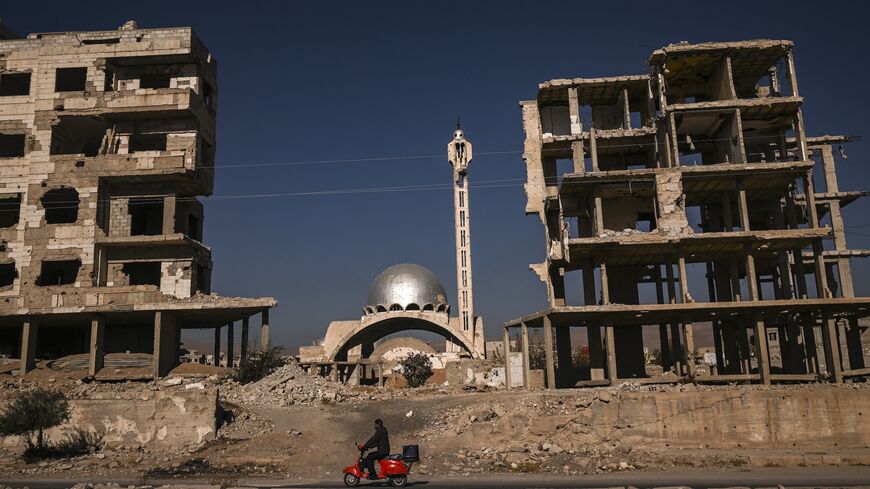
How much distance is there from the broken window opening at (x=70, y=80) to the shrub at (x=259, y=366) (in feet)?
66.9

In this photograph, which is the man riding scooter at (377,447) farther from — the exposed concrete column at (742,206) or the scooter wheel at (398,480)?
the exposed concrete column at (742,206)

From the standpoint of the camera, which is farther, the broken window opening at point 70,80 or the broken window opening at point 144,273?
the broken window opening at point 70,80

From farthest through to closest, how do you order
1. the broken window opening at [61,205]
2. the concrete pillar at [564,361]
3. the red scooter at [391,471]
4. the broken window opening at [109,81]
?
the broken window opening at [109,81], the broken window opening at [61,205], the concrete pillar at [564,361], the red scooter at [391,471]

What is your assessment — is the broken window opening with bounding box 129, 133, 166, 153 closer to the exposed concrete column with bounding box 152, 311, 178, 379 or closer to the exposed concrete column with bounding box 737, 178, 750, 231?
the exposed concrete column with bounding box 152, 311, 178, 379

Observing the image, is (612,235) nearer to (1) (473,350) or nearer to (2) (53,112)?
(1) (473,350)

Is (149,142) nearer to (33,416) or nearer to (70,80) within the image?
(70,80)

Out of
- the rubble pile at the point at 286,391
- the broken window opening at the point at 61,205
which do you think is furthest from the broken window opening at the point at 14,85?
the rubble pile at the point at 286,391

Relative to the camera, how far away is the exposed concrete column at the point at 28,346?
34.6 metres

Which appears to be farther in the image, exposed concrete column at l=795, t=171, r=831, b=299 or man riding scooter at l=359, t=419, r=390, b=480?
exposed concrete column at l=795, t=171, r=831, b=299

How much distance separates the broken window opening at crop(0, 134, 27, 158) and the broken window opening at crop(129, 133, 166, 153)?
7959mm

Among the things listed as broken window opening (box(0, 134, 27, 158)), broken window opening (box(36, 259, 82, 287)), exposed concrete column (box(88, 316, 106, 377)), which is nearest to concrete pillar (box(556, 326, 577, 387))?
exposed concrete column (box(88, 316, 106, 377))

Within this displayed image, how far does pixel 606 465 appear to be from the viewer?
19.3 metres

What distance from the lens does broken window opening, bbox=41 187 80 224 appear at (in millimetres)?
39156

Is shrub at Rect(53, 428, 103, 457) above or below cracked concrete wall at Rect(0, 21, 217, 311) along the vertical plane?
below
